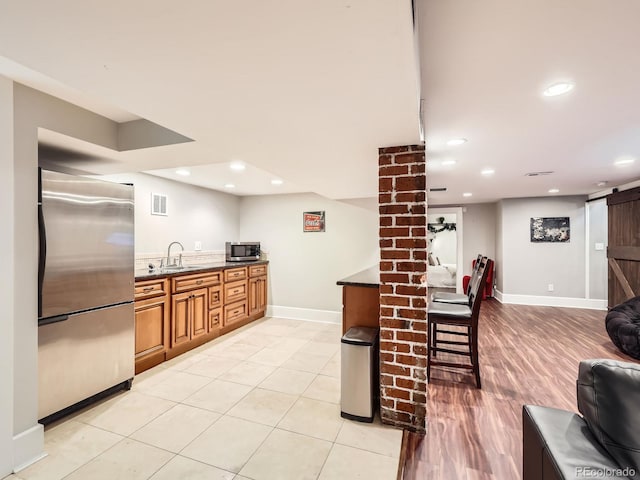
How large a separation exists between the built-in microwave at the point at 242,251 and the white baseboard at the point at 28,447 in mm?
3316

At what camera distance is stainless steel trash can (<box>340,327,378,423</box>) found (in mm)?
2105

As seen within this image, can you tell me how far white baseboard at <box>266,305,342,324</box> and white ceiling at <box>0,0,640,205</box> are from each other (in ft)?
9.59

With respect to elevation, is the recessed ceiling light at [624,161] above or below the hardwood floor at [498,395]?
above

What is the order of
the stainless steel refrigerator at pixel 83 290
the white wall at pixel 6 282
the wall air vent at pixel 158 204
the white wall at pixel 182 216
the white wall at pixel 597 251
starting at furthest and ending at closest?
1. the white wall at pixel 597 251
2. the wall air vent at pixel 158 204
3. the white wall at pixel 182 216
4. the stainless steel refrigerator at pixel 83 290
5. the white wall at pixel 6 282

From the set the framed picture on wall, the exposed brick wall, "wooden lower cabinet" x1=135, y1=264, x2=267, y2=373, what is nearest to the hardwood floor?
the exposed brick wall

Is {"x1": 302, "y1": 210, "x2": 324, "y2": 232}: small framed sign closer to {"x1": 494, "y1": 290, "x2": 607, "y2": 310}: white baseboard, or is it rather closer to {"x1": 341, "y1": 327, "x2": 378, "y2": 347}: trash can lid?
{"x1": 341, "y1": 327, "x2": 378, "y2": 347}: trash can lid

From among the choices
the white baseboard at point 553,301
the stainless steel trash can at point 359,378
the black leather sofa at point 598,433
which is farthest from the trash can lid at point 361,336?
the white baseboard at point 553,301

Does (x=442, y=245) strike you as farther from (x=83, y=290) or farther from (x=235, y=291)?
(x=83, y=290)

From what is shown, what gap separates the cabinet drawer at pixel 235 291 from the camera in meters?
4.17

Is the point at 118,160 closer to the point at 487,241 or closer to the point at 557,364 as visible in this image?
the point at 557,364

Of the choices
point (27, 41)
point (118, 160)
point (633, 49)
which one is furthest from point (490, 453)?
point (118, 160)

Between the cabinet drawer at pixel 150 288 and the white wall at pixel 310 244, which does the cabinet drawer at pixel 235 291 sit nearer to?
the white wall at pixel 310 244

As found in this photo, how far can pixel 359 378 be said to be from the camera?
212 centimetres

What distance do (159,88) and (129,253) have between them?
6.02 ft
